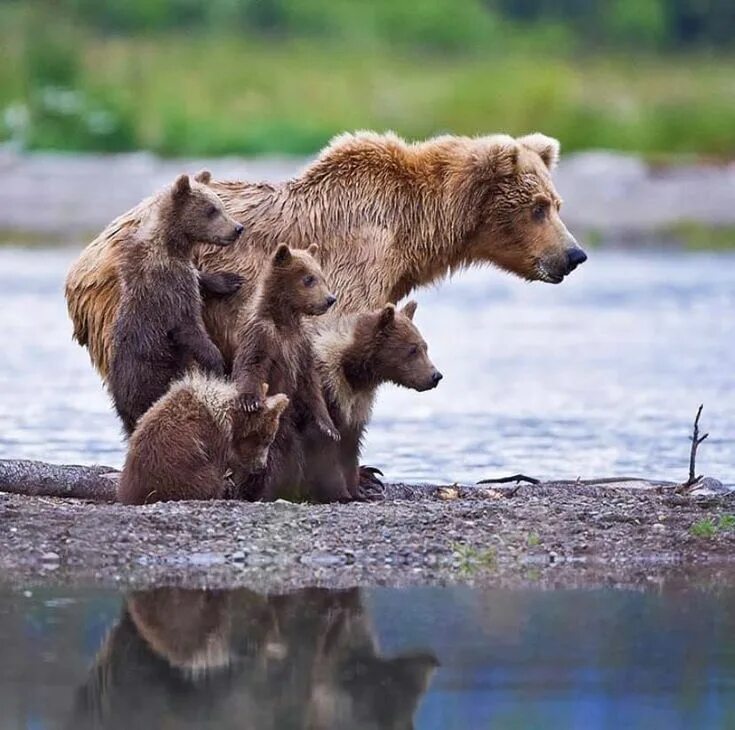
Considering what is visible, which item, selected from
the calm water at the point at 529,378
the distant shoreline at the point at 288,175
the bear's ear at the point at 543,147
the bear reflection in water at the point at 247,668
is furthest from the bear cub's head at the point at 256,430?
the distant shoreline at the point at 288,175

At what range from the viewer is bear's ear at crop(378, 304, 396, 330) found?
8148 mm

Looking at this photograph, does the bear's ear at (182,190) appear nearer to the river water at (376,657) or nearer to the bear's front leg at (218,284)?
the bear's front leg at (218,284)

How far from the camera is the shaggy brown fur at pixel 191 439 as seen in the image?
7.49m

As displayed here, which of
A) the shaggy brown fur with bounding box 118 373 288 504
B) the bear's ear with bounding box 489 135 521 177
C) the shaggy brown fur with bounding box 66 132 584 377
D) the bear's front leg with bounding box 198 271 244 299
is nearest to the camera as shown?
the shaggy brown fur with bounding box 118 373 288 504

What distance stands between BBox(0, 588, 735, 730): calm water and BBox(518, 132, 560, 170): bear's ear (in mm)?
3178

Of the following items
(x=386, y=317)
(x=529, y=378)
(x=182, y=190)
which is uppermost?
(x=182, y=190)

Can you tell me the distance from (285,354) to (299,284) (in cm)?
27

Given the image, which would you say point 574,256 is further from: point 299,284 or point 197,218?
point 197,218

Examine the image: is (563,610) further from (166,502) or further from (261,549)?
(166,502)

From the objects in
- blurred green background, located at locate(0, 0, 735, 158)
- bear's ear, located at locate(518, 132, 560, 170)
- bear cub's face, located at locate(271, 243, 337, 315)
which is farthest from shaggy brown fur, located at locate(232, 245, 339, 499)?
blurred green background, located at locate(0, 0, 735, 158)

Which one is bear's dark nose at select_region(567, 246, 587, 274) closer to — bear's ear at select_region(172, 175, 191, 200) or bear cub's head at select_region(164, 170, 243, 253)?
bear cub's head at select_region(164, 170, 243, 253)

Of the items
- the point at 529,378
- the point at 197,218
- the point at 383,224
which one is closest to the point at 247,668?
the point at 197,218

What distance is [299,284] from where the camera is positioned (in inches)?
314

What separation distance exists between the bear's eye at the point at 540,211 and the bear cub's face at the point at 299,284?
52.1 inches
